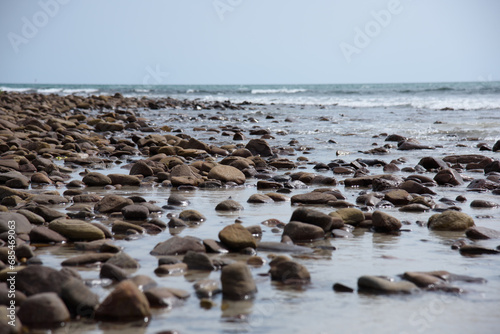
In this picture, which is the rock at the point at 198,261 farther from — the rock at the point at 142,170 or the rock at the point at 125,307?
the rock at the point at 142,170

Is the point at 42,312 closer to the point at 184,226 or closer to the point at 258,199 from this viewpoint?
the point at 184,226

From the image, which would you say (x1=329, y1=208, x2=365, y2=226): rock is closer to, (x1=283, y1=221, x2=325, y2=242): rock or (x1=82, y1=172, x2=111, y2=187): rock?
(x1=283, y1=221, x2=325, y2=242): rock

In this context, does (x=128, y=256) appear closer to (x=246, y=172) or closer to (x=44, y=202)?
(x=44, y=202)

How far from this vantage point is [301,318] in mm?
1985

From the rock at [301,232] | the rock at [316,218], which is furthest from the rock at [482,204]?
the rock at [301,232]

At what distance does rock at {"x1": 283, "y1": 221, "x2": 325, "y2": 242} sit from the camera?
3.24 meters

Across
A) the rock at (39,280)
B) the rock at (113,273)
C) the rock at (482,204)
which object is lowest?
the rock at (482,204)

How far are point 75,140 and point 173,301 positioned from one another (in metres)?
7.21

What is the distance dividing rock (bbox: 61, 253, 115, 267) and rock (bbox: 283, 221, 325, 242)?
42.9 inches

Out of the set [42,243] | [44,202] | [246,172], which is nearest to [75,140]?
[246,172]

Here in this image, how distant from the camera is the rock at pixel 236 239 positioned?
9.70 feet

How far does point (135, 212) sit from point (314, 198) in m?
1.53

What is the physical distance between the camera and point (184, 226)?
11.8 ft

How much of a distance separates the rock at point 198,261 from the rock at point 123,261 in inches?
9.8
